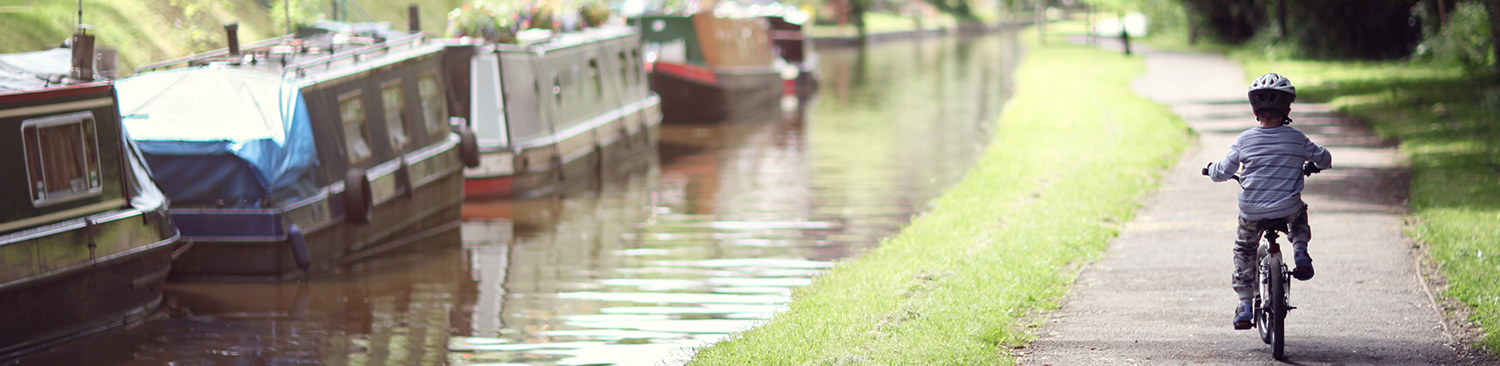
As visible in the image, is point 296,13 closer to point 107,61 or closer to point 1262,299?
point 107,61

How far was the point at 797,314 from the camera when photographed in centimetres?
883

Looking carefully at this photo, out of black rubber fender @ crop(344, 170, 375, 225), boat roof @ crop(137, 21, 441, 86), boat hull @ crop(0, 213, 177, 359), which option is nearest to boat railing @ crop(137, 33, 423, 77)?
boat roof @ crop(137, 21, 441, 86)

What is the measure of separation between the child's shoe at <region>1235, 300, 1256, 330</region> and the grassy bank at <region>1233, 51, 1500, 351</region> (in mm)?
1140

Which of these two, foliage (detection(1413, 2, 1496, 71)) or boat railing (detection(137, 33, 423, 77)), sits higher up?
boat railing (detection(137, 33, 423, 77))

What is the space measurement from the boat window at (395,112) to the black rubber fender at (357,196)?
147 centimetres

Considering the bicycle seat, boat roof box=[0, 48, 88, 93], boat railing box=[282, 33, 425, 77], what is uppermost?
boat roof box=[0, 48, 88, 93]

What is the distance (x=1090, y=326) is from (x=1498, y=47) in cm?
1669

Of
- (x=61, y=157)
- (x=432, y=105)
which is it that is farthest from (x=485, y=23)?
(x=61, y=157)

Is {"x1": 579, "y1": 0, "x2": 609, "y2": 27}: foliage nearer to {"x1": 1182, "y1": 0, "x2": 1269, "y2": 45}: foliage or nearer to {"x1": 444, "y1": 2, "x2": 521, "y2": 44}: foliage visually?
{"x1": 444, "y1": 2, "x2": 521, "y2": 44}: foliage

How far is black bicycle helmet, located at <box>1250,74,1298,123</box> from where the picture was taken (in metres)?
6.82

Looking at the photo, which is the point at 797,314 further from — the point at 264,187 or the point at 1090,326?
the point at 264,187

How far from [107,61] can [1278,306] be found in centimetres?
836

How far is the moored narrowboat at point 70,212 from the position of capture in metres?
9.05

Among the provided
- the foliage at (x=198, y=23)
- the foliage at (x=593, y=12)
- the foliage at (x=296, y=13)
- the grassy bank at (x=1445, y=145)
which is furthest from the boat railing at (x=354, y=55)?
the grassy bank at (x=1445, y=145)
